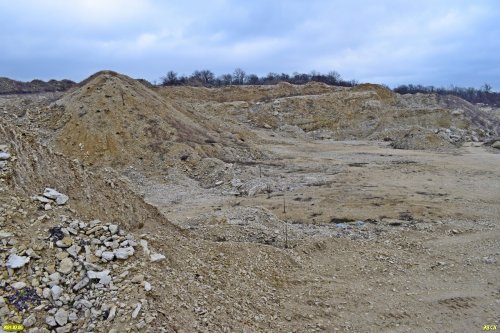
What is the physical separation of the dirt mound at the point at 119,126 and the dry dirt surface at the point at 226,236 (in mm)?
81

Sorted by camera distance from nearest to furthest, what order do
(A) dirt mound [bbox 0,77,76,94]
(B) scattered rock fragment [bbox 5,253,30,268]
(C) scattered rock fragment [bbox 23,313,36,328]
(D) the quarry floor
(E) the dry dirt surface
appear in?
(C) scattered rock fragment [bbox 23,313,36,328], (B) scattered rock fragment [bbox 5,253,30,268], (E) the dry dirt surface, (D) the quarry floor, (A) dirt mound [bbox 0,77,76,94]

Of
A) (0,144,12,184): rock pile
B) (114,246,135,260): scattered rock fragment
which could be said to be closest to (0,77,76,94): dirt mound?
(0,144,12,184): rock pile

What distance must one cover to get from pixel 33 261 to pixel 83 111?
15.0m

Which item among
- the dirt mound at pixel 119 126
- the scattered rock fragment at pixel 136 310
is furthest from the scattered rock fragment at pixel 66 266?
the dirt mound at pixel 119 126

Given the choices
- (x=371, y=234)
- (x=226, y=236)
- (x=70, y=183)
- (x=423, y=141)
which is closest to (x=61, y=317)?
(x=70, y=183)

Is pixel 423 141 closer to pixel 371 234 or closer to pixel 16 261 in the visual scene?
pixel 371 234

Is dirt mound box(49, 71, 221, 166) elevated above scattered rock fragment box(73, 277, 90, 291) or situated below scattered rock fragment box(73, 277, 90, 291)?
above

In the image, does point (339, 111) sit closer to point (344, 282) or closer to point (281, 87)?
point (281, 87)

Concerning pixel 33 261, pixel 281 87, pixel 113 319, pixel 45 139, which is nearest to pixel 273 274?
pixel 113 319

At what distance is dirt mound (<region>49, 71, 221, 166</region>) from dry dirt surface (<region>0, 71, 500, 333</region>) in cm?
8

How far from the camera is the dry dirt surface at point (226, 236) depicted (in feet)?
12.8

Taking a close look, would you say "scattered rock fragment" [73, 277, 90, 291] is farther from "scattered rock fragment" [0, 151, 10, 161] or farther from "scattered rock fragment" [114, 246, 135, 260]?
"scattered rock fragment" [0, 151, 10, 161]

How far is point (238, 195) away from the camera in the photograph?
12477 millimetres

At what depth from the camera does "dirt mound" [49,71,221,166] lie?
627 inches
